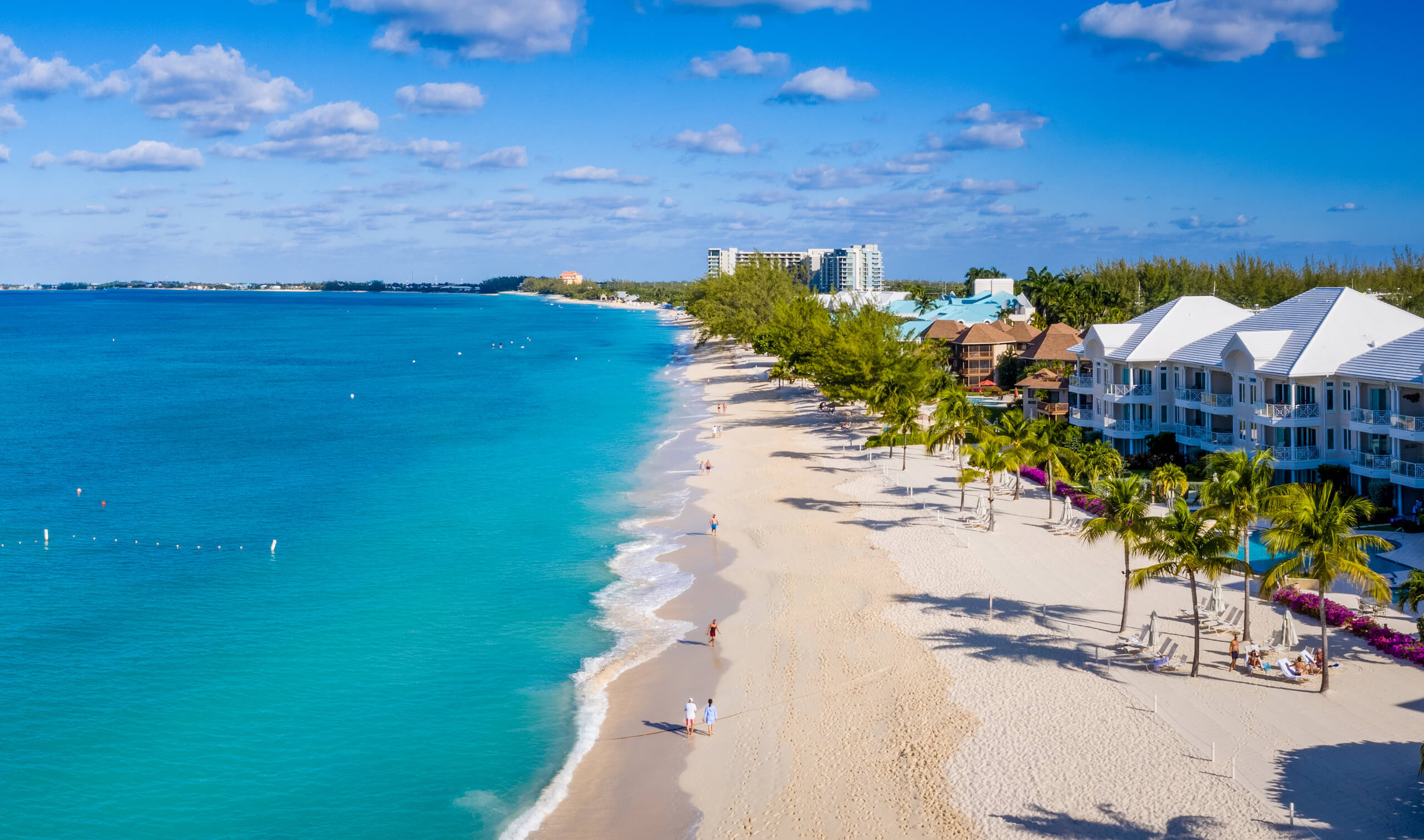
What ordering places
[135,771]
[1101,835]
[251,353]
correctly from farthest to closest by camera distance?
[251,353], [135,771], [1101,835]

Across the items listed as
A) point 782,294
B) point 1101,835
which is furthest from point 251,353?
point 1101,835

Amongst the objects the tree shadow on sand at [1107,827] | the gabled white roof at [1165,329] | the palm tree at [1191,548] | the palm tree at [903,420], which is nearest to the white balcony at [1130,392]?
the gabled white roof at [1165,329]

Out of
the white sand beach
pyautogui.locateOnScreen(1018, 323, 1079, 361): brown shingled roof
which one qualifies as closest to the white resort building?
the white sand beach

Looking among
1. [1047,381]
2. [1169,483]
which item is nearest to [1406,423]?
[1169,483]

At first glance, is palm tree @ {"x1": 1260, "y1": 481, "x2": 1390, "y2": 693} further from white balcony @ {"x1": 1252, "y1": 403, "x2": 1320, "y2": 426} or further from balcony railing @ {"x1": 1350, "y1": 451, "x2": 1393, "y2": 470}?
white balcony @ {"x1": 1252, "y1": 403, "x2": 1320, "y2": 426}

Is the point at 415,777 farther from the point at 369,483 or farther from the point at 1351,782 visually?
the point at 369,483

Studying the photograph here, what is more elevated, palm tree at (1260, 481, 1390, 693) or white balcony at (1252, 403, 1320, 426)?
white balcony at (1252, 403, 1320, 426)
